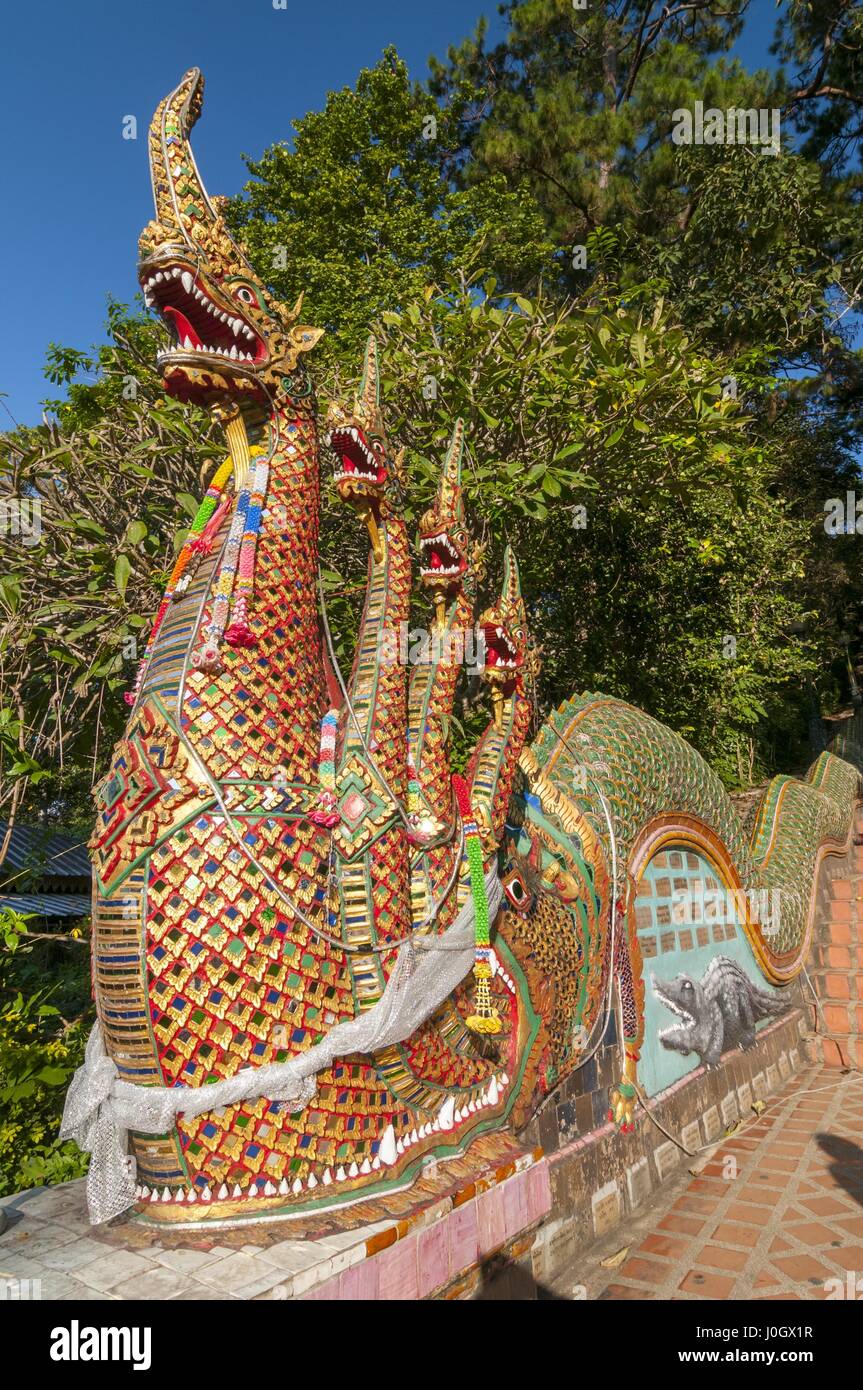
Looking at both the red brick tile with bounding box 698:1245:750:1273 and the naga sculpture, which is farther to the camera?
the red brick tile with bounding box 698:1245:750:1273

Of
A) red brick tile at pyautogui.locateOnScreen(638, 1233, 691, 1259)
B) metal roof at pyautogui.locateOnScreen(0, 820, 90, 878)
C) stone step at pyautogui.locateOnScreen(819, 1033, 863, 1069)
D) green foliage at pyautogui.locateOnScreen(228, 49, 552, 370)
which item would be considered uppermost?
green foliage at pyautogui.locateOnScreen(228, 49, 552, 370)

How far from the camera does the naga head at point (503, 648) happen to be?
419 cm

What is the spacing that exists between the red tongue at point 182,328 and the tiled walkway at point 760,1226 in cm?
436

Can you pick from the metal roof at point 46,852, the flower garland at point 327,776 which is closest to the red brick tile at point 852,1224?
the flower garland at point 327,776

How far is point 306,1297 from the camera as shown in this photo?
242 centimetres

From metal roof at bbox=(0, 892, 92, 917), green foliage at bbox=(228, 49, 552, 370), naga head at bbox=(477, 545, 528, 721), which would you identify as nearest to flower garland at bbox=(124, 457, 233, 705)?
naga head at bbox=(477, 545, 528, 721)

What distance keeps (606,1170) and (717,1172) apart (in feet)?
4.31

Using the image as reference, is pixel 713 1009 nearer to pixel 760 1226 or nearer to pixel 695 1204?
pixel 695 1204

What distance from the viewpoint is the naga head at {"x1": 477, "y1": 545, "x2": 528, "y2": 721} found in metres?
4.19

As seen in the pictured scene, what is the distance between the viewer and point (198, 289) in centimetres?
299

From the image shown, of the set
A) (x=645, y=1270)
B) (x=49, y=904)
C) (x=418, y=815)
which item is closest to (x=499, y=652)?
(x=418, y=815)

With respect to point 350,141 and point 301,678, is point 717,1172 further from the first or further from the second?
point 350,141

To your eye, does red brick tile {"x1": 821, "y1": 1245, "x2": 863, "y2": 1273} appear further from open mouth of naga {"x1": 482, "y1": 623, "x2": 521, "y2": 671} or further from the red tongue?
the red tongue

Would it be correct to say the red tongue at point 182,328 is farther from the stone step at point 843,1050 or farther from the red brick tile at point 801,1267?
the stone step at point 843,1050
